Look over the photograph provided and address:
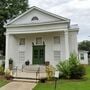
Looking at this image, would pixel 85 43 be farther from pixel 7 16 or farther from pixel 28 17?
pixel 28 17

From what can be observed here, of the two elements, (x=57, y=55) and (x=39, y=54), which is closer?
(x=57, y=55)

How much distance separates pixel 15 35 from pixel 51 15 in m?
6.17

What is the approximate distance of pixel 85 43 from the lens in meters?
80.1

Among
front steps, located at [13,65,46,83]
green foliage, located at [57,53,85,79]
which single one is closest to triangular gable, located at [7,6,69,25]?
front steps, located at [13,65,46,83]

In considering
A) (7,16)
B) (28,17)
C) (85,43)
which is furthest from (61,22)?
(85,43)

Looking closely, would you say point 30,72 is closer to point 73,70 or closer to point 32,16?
point 73,70

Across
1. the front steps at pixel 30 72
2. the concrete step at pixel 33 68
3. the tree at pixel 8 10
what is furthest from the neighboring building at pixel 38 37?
the tree at pixel 8 10

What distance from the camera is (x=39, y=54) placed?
26609mm

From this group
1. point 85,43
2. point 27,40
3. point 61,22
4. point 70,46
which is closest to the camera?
point 61,22

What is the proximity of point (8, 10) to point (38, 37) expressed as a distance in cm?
1496

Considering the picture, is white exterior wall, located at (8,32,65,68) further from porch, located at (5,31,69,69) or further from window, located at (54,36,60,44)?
window, located at (54,36,60,44)

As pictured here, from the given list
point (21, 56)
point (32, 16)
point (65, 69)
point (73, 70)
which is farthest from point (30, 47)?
point (73, 70)

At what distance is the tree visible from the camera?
123 ft

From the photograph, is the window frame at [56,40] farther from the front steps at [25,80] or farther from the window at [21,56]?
the front steps at [25,80]
